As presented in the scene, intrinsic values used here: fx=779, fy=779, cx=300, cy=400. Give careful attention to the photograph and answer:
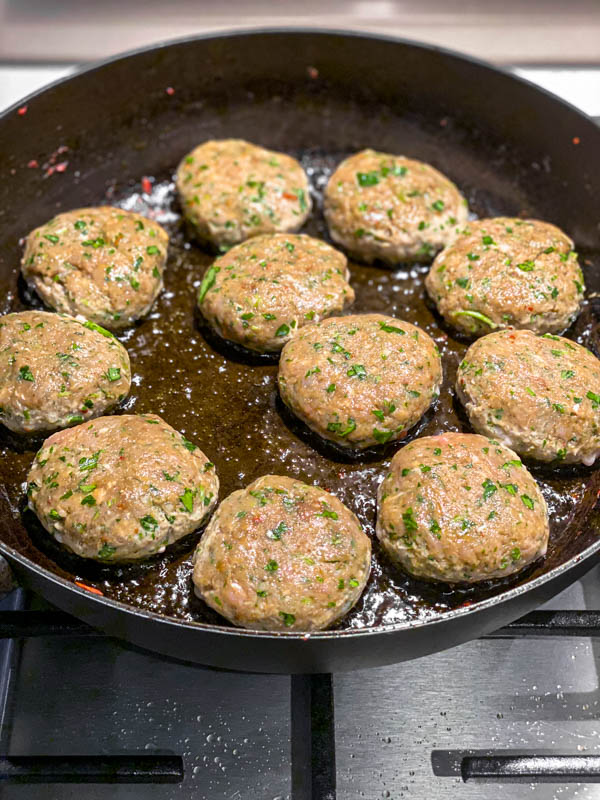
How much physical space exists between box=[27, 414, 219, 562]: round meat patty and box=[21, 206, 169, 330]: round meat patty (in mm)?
487

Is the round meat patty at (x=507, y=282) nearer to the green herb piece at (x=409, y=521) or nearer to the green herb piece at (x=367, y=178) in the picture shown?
the green herb piece at (x=367, y=178)

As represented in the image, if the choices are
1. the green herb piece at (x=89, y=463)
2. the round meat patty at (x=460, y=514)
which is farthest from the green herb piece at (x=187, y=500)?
the round meat patty at (x=460, y=514)

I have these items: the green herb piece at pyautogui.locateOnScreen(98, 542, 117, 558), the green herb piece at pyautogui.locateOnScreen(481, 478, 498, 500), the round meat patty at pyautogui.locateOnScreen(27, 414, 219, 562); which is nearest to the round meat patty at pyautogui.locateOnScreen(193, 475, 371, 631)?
the round meat patty at pyautogui.locateOnScreen(27, 414, 219, 562)

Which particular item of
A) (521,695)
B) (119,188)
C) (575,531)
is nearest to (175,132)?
(119,188)

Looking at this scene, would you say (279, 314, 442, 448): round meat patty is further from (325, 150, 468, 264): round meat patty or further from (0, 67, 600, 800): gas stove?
(0, 67, 600, 800): gas stove

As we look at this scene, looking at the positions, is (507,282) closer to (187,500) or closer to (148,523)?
(187,500)

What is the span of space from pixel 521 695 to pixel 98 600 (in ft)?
3.94

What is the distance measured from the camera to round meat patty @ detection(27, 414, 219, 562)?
2.08 m

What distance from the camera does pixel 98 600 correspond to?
179 centimetres

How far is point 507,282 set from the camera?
8.42ft

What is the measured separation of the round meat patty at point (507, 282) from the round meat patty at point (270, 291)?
1.16ft

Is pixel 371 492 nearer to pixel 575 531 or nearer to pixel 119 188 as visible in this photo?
pixel 575 531

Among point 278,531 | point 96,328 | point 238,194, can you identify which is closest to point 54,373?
point 96,328

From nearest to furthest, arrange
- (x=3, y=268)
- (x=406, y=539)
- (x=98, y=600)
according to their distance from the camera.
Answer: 1. (x=98, y=600)
2. (x=406, y=539)
3. (x=3, y=268)
